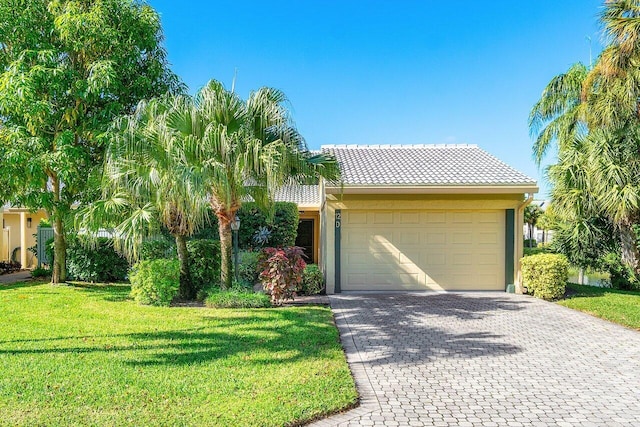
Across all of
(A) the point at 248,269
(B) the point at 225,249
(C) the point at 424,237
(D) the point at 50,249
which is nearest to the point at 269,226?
(A) the point at 248,269

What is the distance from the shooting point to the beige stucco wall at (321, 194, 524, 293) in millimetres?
12000

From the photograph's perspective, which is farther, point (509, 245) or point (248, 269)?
point (509, 245)

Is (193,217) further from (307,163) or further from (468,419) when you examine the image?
(468,419)

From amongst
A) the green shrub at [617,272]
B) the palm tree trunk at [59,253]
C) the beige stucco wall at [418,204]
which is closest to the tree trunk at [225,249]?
the beige stucco wall at [418,204]

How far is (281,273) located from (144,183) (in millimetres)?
3744

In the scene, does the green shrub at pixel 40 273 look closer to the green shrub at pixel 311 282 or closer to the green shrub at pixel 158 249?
the green shrub at pixel 158 249

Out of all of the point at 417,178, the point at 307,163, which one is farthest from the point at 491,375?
the point at 417,178

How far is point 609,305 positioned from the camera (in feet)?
33.0

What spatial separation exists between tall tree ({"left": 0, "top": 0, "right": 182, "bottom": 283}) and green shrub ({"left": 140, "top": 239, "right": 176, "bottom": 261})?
7.01 feet

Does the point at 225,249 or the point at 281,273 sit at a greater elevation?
the point at 225,249

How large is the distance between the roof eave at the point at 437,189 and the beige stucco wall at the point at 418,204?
35 centimetres

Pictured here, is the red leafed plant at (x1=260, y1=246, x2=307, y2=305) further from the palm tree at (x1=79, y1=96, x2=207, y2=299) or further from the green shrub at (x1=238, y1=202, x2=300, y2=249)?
the green shrub at (x1=238, y1=202, x2=300, y2=249)

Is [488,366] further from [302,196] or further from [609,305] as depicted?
[302,196]

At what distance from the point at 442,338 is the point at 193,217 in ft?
→ 18.6
